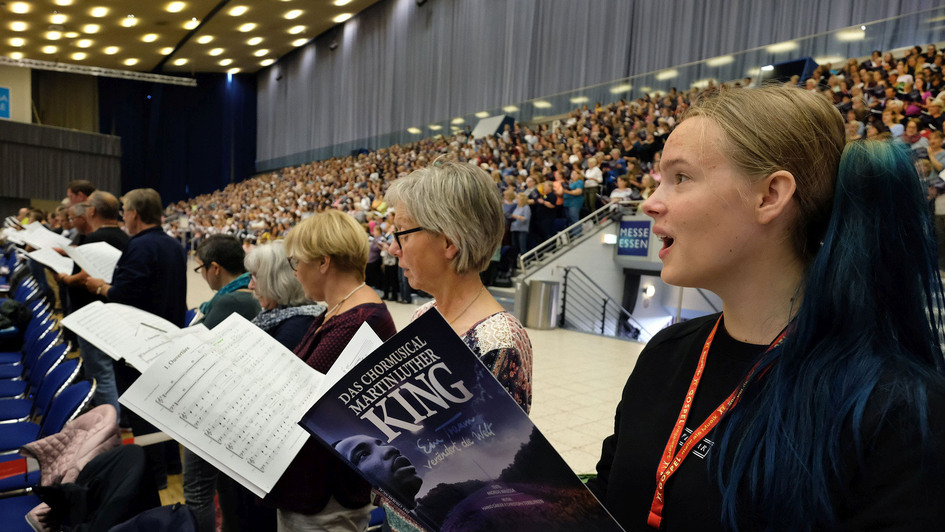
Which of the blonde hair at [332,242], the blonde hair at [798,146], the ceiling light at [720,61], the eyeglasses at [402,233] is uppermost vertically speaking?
the ceiling light at [720,61]

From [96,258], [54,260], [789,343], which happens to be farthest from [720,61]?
[789,343]

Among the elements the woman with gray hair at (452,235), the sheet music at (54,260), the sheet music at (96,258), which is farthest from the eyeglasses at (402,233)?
the sheet music at (54,260)

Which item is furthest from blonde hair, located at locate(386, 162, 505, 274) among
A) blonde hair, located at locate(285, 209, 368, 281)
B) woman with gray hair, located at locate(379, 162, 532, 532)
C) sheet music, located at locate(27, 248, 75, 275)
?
sheet music, located at locate(27, 248, 75, 275)

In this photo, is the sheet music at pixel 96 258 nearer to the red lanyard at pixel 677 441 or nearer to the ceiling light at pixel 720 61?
the red lanyard at pixel 677 441

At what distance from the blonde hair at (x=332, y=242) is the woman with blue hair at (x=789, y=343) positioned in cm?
131

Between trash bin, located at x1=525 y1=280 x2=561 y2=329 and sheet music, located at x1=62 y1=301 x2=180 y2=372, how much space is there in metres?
7.18

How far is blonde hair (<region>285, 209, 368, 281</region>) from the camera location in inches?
79.2

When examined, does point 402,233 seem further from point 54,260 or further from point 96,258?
point 54,260

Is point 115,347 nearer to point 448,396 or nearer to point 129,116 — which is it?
point 448,396

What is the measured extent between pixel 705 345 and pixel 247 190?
89.1 feet

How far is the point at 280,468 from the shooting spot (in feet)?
4.23

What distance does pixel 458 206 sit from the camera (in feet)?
4.66

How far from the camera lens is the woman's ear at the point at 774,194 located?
2.51 ft

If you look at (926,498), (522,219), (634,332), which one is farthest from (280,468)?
(634,332)
